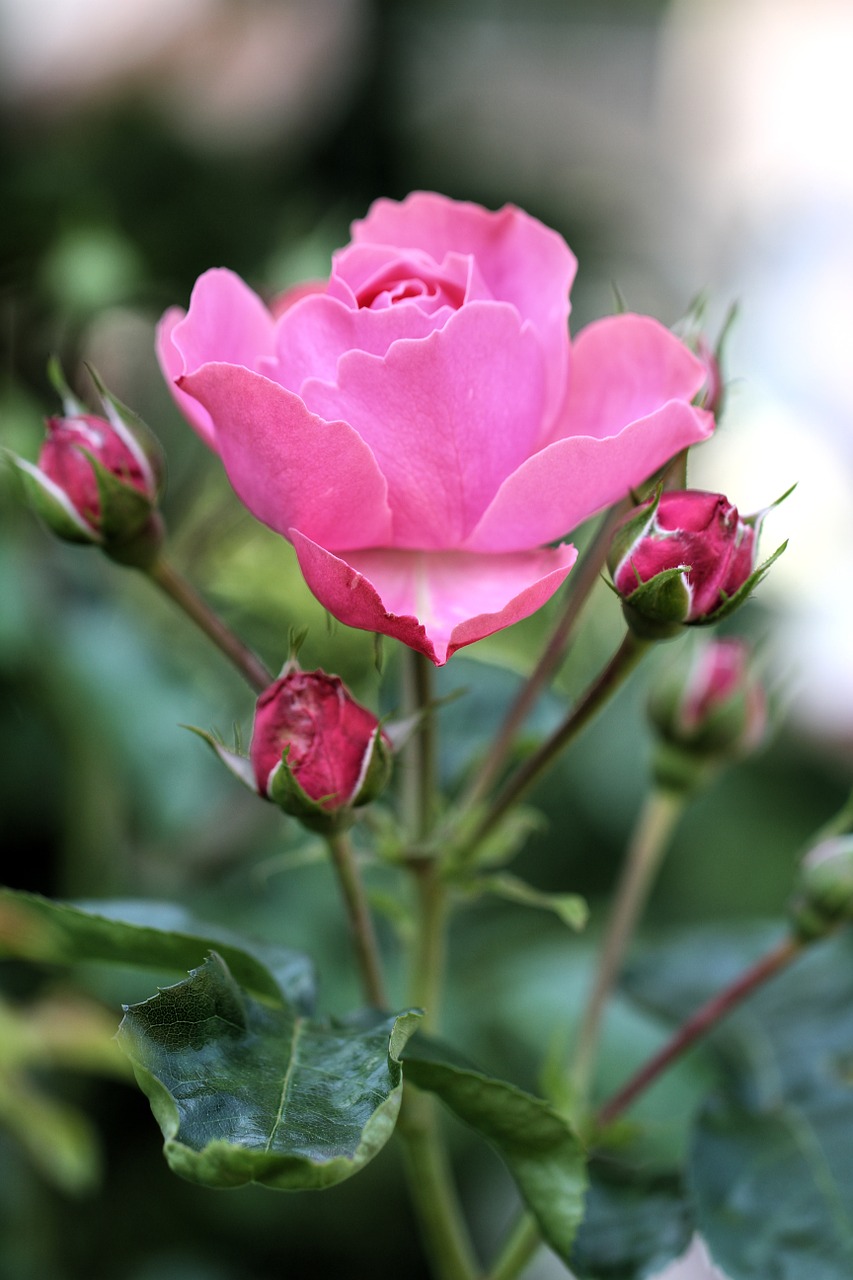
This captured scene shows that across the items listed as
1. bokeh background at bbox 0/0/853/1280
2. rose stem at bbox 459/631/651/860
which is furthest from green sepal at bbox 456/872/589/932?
bokeh background at bbox 0/0/853/1280

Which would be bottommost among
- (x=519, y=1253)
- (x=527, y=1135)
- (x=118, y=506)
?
(x=519, y=1253)

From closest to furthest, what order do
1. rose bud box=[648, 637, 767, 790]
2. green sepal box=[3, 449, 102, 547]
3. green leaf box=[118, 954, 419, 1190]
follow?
green leaf box=[118, 954, 419, 1190]
green sepal box=[3, 449, 102, 547]
rose bud box=[648, 637, 767, 790]

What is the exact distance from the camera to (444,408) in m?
0.34

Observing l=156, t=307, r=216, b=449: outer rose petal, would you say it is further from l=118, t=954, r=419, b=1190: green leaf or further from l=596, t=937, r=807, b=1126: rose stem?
l=596, t=937, r=807, b=1126: rose stem

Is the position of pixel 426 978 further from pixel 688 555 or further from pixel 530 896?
pixel 688 555

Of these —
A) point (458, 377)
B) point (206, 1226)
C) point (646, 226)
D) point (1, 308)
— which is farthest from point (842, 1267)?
point (646, 226)

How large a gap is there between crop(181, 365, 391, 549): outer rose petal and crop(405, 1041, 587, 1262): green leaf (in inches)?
5.8

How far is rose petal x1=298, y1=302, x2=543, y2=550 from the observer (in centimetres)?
33

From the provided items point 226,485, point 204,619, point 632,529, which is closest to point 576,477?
point 632,529

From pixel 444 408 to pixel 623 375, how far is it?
2.7 inches

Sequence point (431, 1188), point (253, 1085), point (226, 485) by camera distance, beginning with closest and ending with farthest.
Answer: point (253, 1085) < point (431, 1188) < point (226, 485)

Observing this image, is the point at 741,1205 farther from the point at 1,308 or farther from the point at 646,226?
the point at 646,226

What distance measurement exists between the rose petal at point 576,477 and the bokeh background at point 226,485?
0.16 meters

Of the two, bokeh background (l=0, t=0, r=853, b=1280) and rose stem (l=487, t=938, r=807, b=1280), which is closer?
rose stem (l=487, t=938, r=807, b=1280)
